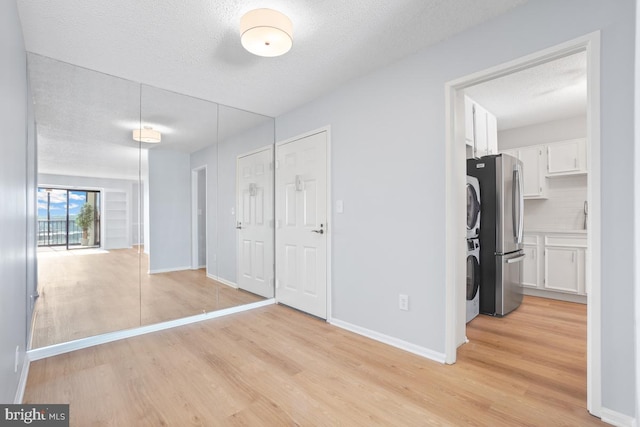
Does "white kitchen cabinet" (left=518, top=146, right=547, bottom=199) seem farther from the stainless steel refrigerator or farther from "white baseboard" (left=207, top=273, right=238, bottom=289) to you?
"white baseboard" (left=207, top=273, right=238, bottom=289)

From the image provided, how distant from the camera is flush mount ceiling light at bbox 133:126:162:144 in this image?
3.01m

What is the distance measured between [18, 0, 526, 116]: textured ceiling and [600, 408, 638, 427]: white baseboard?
2.44 meters

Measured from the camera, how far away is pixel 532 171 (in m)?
4.38

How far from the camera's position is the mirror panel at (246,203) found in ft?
12.1

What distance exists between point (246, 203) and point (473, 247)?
2.70m

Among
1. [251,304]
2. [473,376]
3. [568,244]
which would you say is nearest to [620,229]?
[473,376]

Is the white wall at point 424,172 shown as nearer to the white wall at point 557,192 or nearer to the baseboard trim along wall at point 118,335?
the baseboard trim along wall at point 118,335

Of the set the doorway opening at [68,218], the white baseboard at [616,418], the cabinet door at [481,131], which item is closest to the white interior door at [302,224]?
the cabinet door at [481,131]

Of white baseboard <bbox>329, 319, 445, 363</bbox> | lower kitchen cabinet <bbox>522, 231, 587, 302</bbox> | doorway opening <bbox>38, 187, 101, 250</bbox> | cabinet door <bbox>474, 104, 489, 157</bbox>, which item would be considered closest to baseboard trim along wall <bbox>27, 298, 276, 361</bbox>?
doorway opening <bbox>38, 187, 101, 250</bbox>

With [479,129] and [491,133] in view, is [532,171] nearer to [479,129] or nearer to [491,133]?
[491,133]

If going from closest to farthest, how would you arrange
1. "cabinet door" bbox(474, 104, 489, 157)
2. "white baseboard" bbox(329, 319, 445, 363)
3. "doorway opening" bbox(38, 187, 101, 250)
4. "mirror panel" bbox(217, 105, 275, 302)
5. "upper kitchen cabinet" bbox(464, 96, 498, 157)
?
"white baseboard" bbox(329, 319, 445, 363) → "doorway opening" bbox(38, 187, 101, 250) → "upper kitchen cabinet" bbox(464, 96, 498, 157) → "cabinet door" bbox(474, 104, 489, 157) → "mirror panel" bbox(217, 105, 275, 302)

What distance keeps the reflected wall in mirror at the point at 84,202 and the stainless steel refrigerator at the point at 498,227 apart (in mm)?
3672

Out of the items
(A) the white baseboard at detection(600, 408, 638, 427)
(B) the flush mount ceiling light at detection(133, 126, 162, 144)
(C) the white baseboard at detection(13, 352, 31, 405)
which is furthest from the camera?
(B) the flush mount ceiling light at detection(133, 126, 162, 144)

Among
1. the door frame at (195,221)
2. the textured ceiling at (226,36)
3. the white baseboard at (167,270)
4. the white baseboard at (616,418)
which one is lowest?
the white baseboard at (616,418)
